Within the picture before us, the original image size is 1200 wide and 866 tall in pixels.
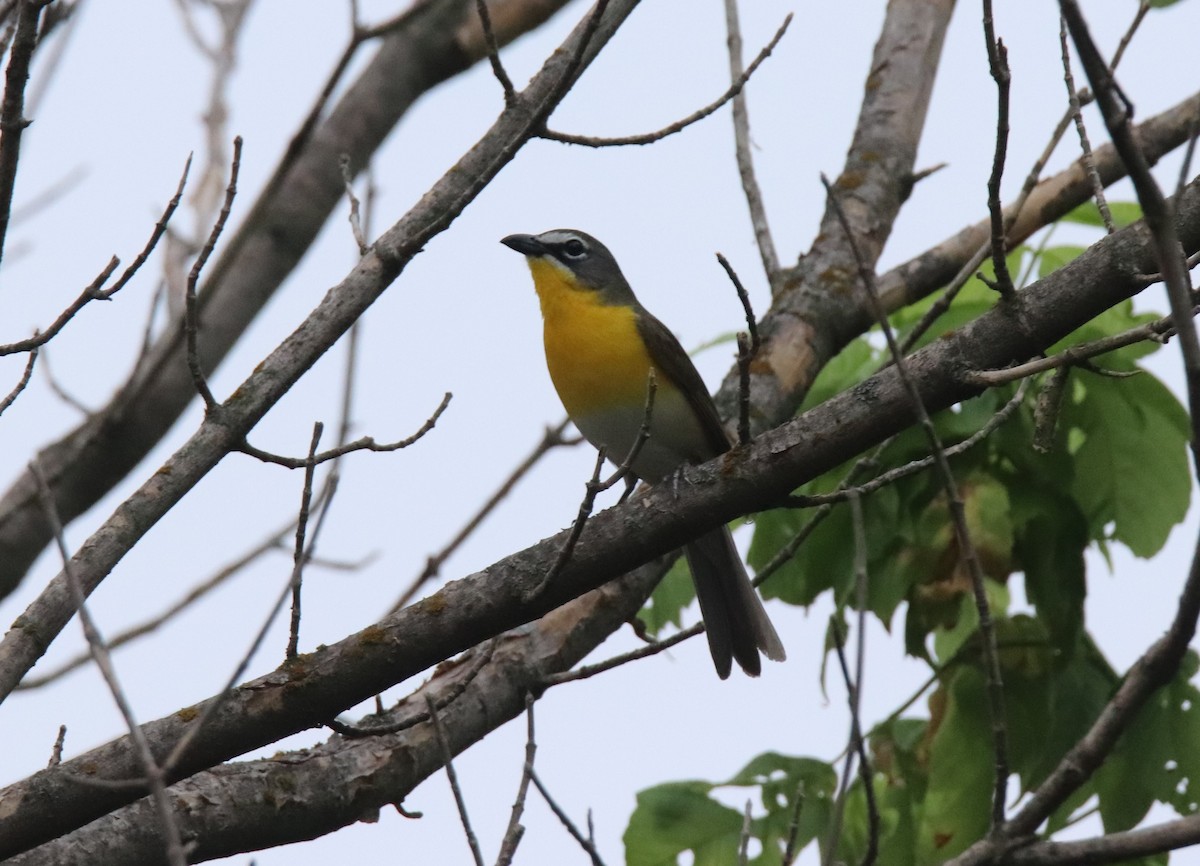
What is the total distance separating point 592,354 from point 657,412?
0.46m

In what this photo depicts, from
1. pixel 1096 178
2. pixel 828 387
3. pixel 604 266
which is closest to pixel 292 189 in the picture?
pixel 604 266

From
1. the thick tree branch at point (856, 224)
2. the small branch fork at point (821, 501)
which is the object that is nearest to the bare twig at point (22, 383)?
the small branch fork at point (821, 501)

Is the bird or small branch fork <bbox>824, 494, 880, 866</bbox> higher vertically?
the bird

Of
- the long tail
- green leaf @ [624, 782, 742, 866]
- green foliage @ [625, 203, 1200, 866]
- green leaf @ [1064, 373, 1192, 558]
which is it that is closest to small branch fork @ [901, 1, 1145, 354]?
green foliage @ [625, 203, 1200, 866]

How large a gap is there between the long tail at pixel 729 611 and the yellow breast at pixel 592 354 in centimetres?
83

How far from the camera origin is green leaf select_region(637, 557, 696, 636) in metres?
6.83

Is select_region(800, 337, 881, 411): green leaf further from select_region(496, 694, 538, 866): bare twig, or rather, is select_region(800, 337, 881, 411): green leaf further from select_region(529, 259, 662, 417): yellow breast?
select_region(496, 694, 538, 866): bare twig

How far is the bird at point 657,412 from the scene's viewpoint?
6.51m

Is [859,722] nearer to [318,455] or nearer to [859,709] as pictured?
[859,709]

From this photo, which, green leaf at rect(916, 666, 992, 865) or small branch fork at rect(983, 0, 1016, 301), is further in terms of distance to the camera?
green leaf at rect(916, 666, 992, 865)

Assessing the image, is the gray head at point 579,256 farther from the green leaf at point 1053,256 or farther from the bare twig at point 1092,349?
the bare twig at point 1092,349

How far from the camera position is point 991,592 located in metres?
6.20

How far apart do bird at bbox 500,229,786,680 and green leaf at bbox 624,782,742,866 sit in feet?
2.73

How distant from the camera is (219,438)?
14.1 feet
